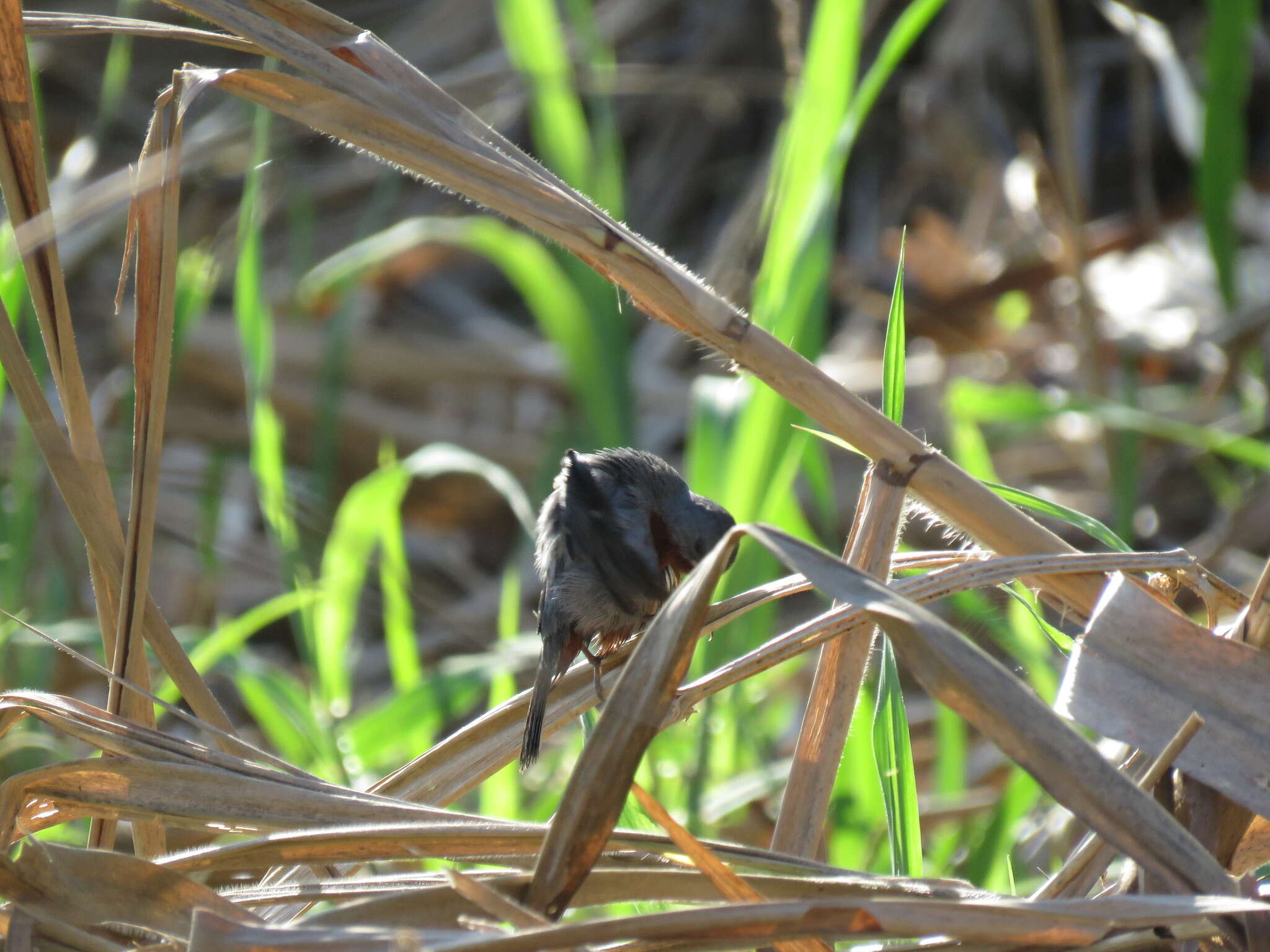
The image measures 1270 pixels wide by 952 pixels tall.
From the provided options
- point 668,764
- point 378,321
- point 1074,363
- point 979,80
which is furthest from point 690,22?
point 668,764

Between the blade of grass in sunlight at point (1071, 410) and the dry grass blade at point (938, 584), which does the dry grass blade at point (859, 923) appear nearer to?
the dry grass blade at point (938, 584)

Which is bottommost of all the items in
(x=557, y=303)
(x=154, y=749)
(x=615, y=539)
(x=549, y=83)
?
(x=154, y=749)

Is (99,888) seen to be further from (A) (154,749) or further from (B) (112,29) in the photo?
(B) (112,29)

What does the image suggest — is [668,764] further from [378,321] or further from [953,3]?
[953,3]

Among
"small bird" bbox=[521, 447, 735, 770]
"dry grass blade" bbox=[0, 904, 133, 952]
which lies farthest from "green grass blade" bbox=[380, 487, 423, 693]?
"dry grass blade" bbox=[0, 904, 133, 952]

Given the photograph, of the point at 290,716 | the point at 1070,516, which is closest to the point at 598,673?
the point at 1070,516
